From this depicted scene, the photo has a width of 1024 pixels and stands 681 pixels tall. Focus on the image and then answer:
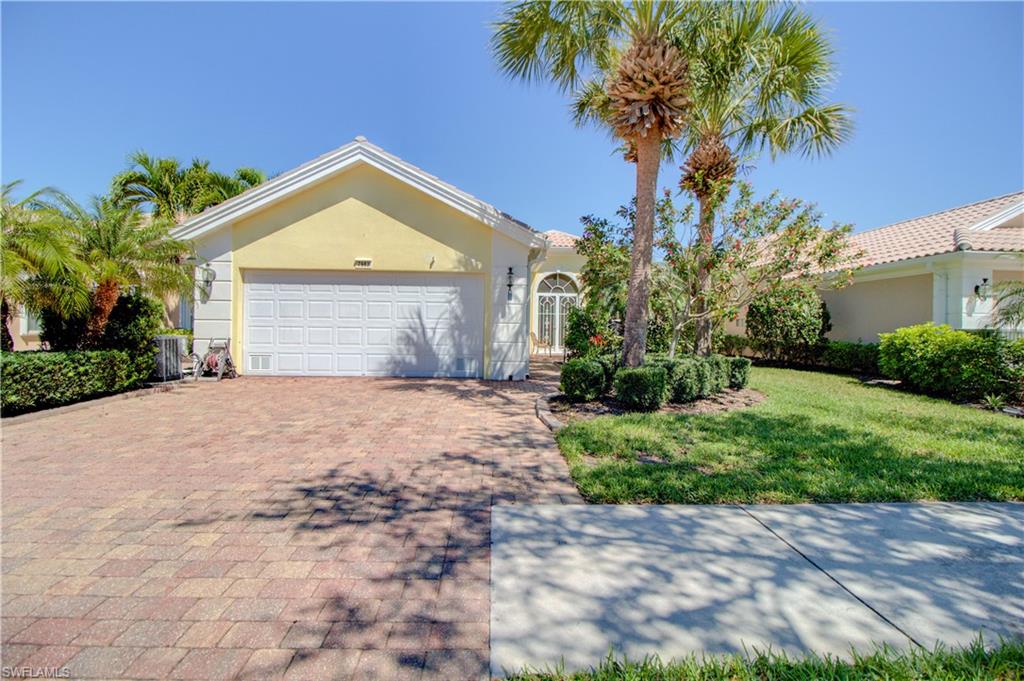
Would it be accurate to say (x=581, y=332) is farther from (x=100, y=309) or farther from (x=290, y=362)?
(x=100, y=309)

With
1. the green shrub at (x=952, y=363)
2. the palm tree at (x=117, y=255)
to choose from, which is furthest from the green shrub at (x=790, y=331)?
the palm tree at (x=117, y=255)

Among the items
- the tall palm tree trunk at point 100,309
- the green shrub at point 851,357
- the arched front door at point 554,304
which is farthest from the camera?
the arched front door at point 554,304

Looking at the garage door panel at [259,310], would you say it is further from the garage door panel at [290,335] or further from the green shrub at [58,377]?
the green shrub at [58,377]

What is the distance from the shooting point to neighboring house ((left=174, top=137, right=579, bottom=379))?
37.2ft

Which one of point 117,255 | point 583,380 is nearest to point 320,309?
point 117,255

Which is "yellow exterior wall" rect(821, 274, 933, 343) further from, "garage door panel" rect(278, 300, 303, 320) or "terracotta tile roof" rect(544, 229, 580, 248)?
"garage door panel" rect(278, 300, 303, 320)

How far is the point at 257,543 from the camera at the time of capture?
320 cm

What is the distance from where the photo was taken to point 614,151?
10.5m

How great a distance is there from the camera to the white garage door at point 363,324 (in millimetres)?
11719

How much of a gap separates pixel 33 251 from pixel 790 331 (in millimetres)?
17708

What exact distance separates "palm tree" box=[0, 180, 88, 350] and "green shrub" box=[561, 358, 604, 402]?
827 cm

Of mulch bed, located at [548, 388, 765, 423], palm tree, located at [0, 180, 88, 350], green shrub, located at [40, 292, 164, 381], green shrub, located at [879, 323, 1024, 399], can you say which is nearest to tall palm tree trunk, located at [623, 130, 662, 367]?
mulch bed, located at [548, 388, 765, 423]

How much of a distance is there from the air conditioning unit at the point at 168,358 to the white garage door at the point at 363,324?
153 cm

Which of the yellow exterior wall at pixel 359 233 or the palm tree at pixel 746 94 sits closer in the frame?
the palm tree at pixel 746 94
